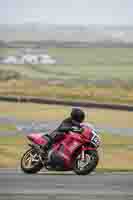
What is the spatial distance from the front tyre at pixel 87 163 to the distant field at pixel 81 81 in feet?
80.0

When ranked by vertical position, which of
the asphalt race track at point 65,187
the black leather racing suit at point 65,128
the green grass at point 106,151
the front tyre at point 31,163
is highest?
the black leather racing suit at point 65,128

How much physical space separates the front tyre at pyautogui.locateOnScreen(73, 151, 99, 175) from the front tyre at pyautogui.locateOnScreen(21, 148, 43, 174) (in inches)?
23.1

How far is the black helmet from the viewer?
11.5 meters

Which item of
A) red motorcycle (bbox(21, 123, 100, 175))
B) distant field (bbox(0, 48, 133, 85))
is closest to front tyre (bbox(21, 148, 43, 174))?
red motorcycle (bbox(21, 123, 100, 175))

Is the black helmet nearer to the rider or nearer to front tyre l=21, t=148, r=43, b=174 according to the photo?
the rider

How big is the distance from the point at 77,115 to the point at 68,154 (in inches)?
23.6

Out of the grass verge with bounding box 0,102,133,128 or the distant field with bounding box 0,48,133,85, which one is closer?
the grass verge with bounding box 0,102,133,128

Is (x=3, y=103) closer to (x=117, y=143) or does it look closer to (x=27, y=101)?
(x=27, y=101)

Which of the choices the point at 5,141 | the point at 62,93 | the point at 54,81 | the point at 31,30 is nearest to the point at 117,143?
A: the point at 5,141

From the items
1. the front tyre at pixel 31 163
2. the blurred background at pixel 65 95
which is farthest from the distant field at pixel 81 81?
the front tyre at pixel 31 163

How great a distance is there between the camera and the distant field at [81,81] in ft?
133

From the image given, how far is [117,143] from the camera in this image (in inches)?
880

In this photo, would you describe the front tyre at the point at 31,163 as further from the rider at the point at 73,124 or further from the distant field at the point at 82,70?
the distant field at the point at 82,70

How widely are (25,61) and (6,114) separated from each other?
134 ft
